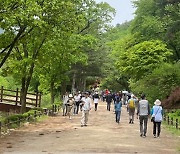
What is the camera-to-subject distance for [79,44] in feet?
121

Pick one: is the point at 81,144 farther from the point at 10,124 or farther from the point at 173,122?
the point at 173,122

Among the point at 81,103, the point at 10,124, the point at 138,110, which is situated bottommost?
the point at 10,124

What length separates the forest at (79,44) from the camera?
1814 cm

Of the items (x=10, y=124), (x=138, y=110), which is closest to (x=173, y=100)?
(x=138, y=110)

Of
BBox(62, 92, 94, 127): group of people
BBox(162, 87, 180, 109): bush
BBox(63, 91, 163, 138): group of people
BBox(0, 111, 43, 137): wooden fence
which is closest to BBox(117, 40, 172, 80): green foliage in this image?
BBox(63, 91, 163, 138): group of people

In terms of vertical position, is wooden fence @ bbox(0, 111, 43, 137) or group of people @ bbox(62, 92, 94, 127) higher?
group of people @ bbox(62, 92, 94, 127)

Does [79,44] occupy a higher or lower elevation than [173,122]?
higher

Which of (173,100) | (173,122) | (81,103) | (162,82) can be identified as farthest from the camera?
(162,82)

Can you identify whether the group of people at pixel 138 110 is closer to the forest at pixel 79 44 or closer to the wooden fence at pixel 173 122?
the wooden fence at pixel 173 122

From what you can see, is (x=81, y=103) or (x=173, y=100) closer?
(x=173, y=100)

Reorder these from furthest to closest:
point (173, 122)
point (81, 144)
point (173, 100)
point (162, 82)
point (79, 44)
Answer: point (79, 44), point (162, 82), point (173, 100), point (173, 122), point (81, 144)

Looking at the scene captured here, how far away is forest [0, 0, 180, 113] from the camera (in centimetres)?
1814

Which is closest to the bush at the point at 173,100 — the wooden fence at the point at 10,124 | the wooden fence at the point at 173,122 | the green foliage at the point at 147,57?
the wooden fence at the point at 173,122

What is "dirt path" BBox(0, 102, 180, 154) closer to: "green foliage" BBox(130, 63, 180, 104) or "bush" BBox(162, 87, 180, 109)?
"bush" BBox(162, 87, 180, 109)
